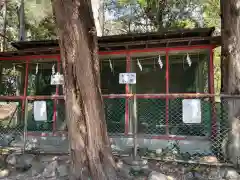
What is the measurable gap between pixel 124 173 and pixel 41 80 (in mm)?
4151

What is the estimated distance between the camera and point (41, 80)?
6.97 metres

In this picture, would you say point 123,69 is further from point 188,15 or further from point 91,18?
point 188,15

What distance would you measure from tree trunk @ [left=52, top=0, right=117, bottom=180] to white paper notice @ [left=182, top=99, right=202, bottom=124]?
1.59m

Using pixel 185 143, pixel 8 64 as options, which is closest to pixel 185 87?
pixel 185 143

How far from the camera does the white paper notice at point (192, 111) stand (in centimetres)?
434

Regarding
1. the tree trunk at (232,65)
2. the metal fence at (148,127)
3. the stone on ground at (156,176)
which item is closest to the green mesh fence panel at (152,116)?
the metal fence at (148,127)

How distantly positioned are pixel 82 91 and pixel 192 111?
2.08m

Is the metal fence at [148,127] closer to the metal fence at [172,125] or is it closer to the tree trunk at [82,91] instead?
the metal fence at [172,125]

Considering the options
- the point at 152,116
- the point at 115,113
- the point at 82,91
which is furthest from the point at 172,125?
the point at 82,91

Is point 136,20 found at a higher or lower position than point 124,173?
higher

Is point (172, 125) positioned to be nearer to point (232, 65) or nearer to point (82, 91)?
point (232, 65)

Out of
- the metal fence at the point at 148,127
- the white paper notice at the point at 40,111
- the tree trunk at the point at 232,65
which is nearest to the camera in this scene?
the tree trunk at the point at 232,65

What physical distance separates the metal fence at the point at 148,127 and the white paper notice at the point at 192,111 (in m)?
0.02

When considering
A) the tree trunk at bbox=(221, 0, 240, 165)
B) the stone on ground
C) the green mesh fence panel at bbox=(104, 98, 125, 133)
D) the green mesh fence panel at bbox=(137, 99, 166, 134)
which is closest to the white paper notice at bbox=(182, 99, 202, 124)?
the tree trunk at bbox=(221, 0, 240, 165)
